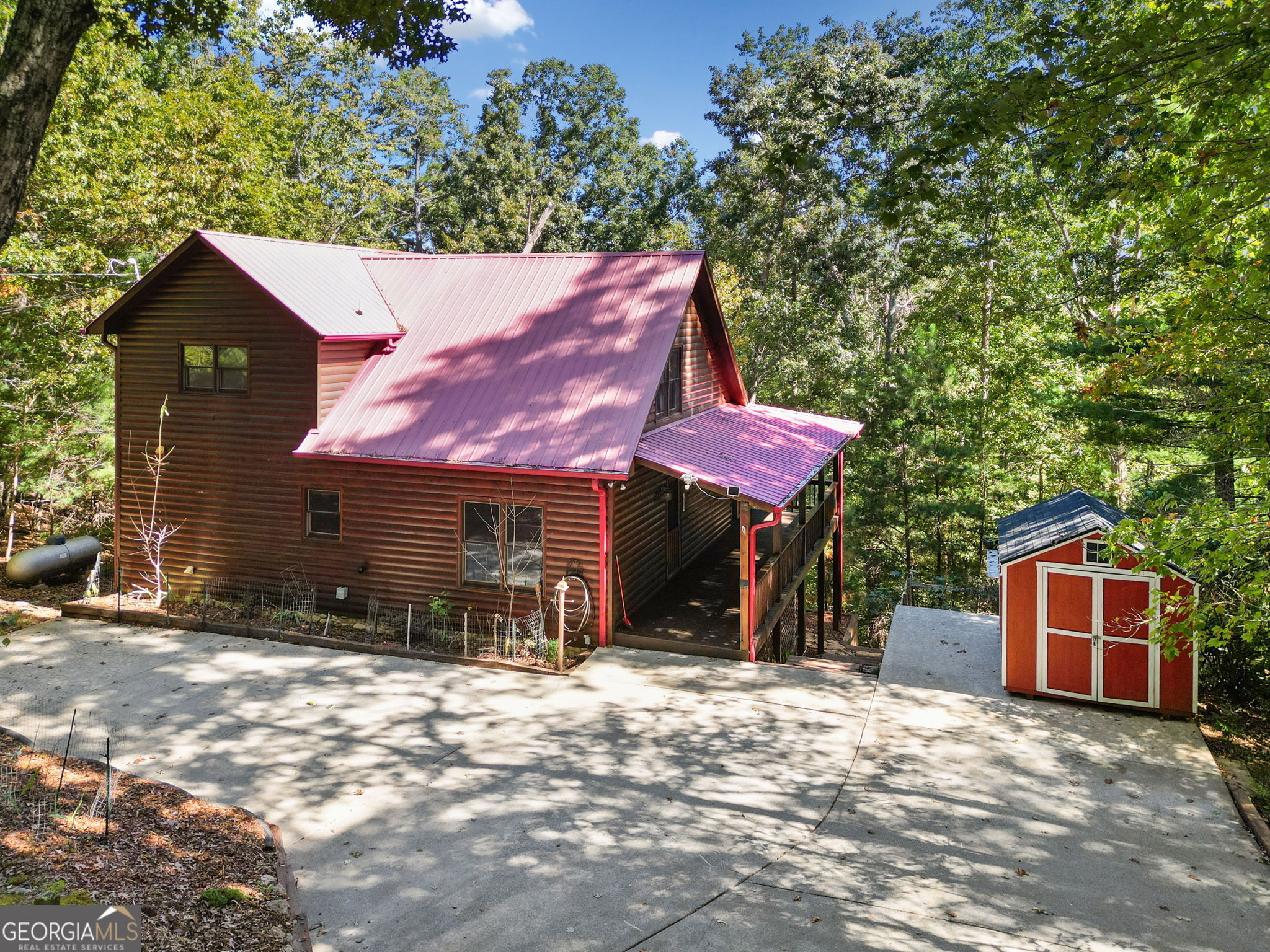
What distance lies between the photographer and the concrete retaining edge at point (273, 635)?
11.8 m

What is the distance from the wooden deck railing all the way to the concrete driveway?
50.1 inches

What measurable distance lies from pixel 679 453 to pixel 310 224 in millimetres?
27608

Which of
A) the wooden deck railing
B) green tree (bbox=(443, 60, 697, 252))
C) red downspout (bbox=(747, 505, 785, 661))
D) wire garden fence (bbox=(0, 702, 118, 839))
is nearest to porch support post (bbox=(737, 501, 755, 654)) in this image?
red downspout (bbox=(747, 505, 785, 661))

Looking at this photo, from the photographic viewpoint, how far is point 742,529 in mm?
11922

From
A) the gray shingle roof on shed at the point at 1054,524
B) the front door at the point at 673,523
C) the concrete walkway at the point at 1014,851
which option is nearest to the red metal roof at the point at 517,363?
the front door at the point at 673,523

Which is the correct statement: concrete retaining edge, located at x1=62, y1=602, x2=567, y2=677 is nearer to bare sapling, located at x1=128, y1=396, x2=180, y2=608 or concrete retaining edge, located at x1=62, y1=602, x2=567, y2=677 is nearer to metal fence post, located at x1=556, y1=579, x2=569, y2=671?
metal fence post, located at x1=556, y1=579, x2=569, y2=671

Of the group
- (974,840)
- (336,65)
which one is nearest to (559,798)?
(974,840)

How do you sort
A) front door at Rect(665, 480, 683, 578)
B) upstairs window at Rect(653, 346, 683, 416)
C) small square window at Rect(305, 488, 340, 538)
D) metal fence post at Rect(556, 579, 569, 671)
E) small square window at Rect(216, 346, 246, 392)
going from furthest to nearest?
front door at Rect(665, 480, 683, 578) → upstairs window at Rect(653, 346, 683, 416) → small square window at Rect(216, 346, 246, 392) → small square window at Rect(305, 488, 340, 538) → metal fence post at Rect(556, 579, 569, 671)

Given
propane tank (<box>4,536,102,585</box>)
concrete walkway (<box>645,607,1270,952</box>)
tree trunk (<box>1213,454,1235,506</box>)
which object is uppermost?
tree trunk (<box>1213,454,1235,506</box>)

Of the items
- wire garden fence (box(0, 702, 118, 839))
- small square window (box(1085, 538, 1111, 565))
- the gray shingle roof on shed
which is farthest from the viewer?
the gray shingle roof on shed

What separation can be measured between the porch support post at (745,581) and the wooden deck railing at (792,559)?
0.13 m

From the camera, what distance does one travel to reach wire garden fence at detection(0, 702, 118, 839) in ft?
23.2

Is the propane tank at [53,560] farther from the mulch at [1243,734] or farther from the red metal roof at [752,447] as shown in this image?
the mulch at [1243,734]

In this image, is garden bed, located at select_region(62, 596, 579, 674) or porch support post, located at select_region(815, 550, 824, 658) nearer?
garden bed, located at select_region(62, 596, 579, 674)
